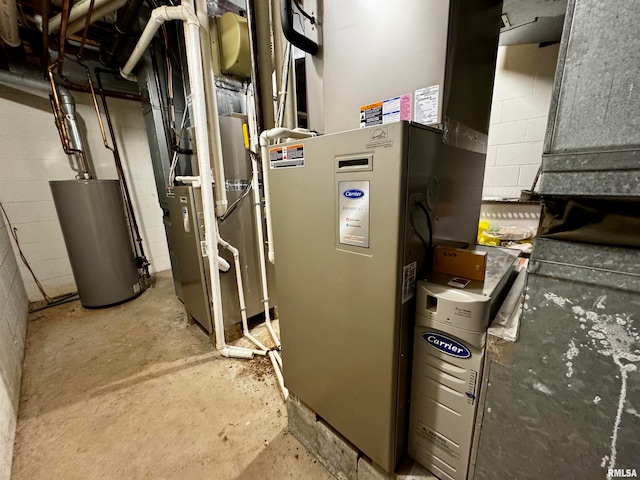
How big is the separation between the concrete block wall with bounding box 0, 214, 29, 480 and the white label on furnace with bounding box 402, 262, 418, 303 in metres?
1.91

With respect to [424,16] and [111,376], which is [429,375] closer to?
[424,16]

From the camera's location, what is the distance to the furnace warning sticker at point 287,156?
3.19 ft

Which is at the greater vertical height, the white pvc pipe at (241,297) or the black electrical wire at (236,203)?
the black electrical wire at (236,203)

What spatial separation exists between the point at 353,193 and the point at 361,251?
19 cm

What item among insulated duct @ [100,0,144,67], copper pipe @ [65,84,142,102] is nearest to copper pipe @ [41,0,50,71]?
copper pipe @ [65,84,142,102]

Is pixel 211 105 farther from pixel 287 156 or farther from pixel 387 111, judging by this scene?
pixel 387 111

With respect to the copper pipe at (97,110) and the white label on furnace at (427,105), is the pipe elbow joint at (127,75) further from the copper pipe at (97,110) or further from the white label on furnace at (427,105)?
the white label on furnace at (427,105)

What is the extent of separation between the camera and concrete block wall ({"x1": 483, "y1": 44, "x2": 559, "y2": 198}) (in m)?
2.27

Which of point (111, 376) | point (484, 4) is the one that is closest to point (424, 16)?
point (484, 4)

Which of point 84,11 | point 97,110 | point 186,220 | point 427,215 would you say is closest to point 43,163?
point 97,110

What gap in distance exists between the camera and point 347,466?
1130 mm

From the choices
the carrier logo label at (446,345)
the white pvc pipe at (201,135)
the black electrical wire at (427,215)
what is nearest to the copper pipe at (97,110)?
the white pvc pipe at (201,135)

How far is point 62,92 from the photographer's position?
2670 millimetres

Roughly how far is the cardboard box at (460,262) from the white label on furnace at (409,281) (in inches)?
5.3
